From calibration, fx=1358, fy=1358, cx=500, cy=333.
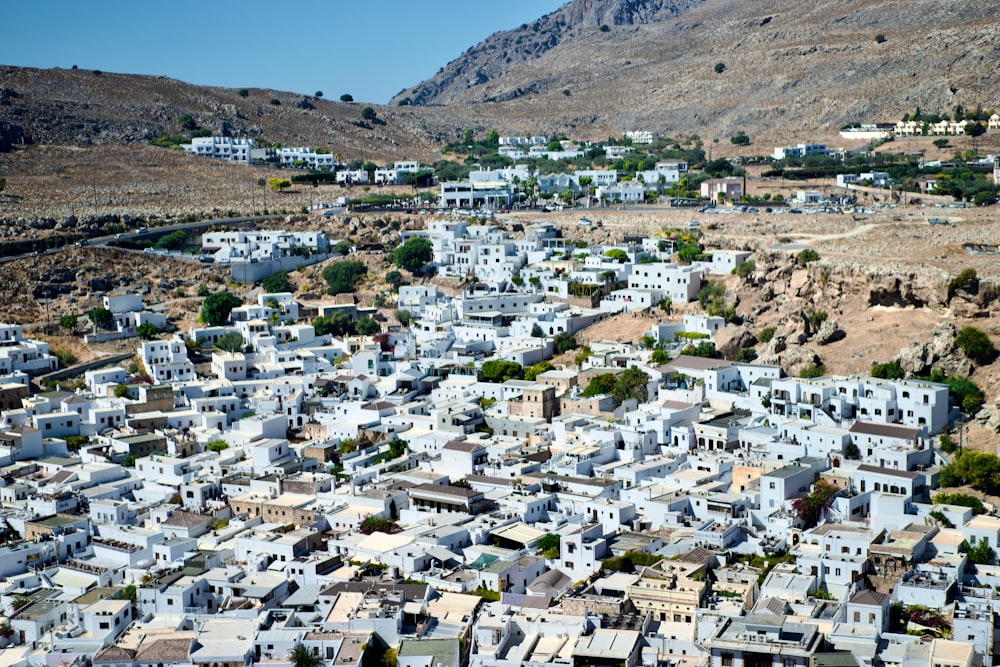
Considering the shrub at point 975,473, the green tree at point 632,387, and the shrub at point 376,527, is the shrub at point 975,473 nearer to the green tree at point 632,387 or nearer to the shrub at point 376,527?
the green tree at point 632,387

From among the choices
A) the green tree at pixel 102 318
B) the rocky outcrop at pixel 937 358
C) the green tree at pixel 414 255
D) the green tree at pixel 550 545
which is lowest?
the green tree at pixel 550 545

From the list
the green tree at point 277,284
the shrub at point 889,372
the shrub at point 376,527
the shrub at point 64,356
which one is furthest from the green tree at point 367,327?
the shrub at point 376,527

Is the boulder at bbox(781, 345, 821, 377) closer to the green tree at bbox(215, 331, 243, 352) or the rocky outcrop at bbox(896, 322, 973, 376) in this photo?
the rocky outcrop at bbox(896, 322, 973, 376)

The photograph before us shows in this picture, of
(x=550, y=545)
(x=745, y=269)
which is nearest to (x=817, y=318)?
(x=745, y=269)

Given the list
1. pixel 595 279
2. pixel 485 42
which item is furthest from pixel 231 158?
pixel 485 42

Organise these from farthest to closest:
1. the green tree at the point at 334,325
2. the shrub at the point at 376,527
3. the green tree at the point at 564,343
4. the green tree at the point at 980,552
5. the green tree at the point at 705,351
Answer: the green tree at the point at 334,325, the green tree at the point at 564,343, the green tree at the point at 705,351, the shrub at the point at 376,527, the green tree at the point at 980,552

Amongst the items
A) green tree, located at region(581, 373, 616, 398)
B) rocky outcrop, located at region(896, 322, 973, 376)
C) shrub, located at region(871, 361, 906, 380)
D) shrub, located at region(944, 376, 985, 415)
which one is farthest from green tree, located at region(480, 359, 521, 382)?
shrub, located at region(944, 376, 985, 415)

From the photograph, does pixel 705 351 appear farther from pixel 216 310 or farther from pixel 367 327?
pixel 216 310
